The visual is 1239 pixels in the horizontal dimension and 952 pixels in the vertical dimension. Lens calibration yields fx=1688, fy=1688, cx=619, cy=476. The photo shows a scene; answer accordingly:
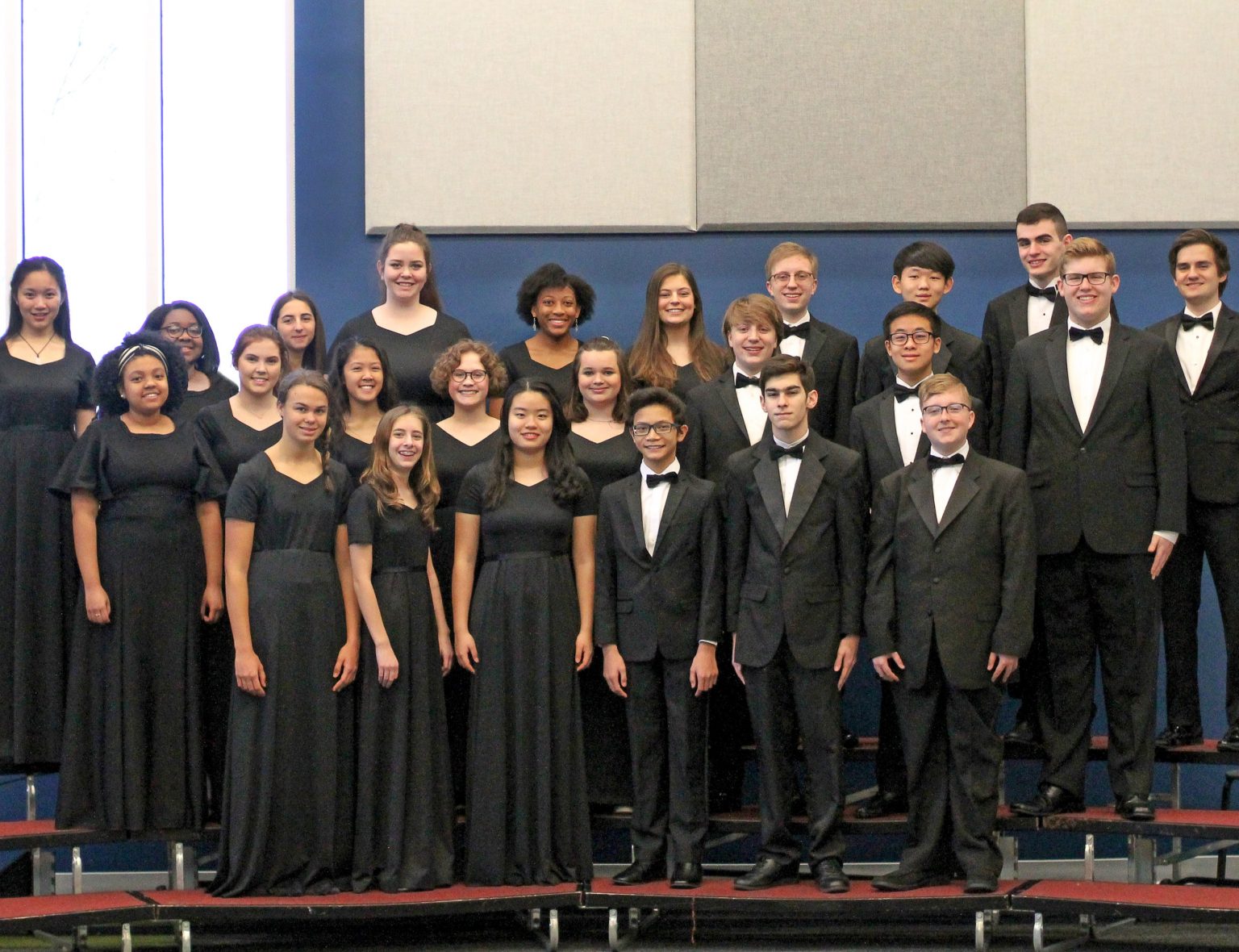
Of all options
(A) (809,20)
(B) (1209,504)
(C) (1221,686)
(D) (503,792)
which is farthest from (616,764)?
(A) (809,20)

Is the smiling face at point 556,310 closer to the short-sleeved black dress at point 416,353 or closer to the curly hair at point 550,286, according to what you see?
the curly hair at point 550,286

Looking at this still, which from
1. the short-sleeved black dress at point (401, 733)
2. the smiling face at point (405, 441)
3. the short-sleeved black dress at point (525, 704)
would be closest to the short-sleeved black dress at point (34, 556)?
the short-sleeved black dress at point (401, 733)

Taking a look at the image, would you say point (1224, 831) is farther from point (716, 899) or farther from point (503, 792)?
point (503, 792)

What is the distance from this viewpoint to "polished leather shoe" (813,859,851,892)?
484cm

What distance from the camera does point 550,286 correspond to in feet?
18.8

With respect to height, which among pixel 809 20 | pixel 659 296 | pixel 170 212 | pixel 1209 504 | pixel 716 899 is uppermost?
pixel 809 20

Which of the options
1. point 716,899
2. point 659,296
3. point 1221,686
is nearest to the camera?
point 716,899

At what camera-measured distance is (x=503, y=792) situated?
16.6ft

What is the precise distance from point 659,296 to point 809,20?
1545 mm

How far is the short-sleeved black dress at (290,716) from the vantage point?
499 centimetres

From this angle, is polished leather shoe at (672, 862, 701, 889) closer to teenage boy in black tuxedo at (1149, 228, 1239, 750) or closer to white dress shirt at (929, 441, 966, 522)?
white dress shirt at (929, 441, 966, 522)

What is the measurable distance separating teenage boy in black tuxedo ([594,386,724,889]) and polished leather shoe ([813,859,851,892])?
1.20 ft

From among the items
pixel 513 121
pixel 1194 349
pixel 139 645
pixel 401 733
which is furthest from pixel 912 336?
pixel 139 645

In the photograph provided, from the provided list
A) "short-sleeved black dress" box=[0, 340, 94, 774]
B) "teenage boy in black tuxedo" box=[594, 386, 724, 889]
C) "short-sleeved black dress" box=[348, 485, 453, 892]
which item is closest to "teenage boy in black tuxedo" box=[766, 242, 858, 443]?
"teenage boy in black tuxedo" box=[594, 386, 724, 889]
